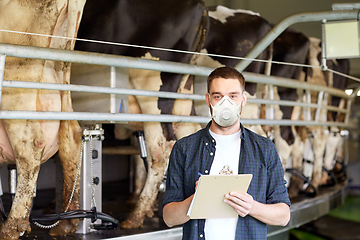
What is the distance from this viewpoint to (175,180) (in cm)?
158

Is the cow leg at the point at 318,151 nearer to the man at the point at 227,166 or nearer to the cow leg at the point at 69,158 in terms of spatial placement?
the cow leg at the point at 69,158

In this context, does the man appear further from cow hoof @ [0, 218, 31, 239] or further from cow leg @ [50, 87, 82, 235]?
cow leg @ [50, 87, 82, 235]

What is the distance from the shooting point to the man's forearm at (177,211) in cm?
144

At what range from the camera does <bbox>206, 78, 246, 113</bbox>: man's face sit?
58.4 inches

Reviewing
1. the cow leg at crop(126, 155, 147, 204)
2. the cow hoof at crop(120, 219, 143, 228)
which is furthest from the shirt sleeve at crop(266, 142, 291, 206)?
the cow leg at crop(126, 155, 147, 204)

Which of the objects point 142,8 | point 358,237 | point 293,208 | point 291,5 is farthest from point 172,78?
point 291,5

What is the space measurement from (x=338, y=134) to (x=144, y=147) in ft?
15.2

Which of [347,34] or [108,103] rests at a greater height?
[347,34]

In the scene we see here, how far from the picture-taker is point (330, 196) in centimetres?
523

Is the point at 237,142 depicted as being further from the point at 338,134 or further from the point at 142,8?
the point at 338,134

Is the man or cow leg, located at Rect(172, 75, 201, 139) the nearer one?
the man

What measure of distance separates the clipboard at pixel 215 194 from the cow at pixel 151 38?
187 centimetres

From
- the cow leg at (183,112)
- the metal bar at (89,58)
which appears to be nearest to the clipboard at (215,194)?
the metal bar at (89,58)

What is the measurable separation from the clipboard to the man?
0.06 meters
